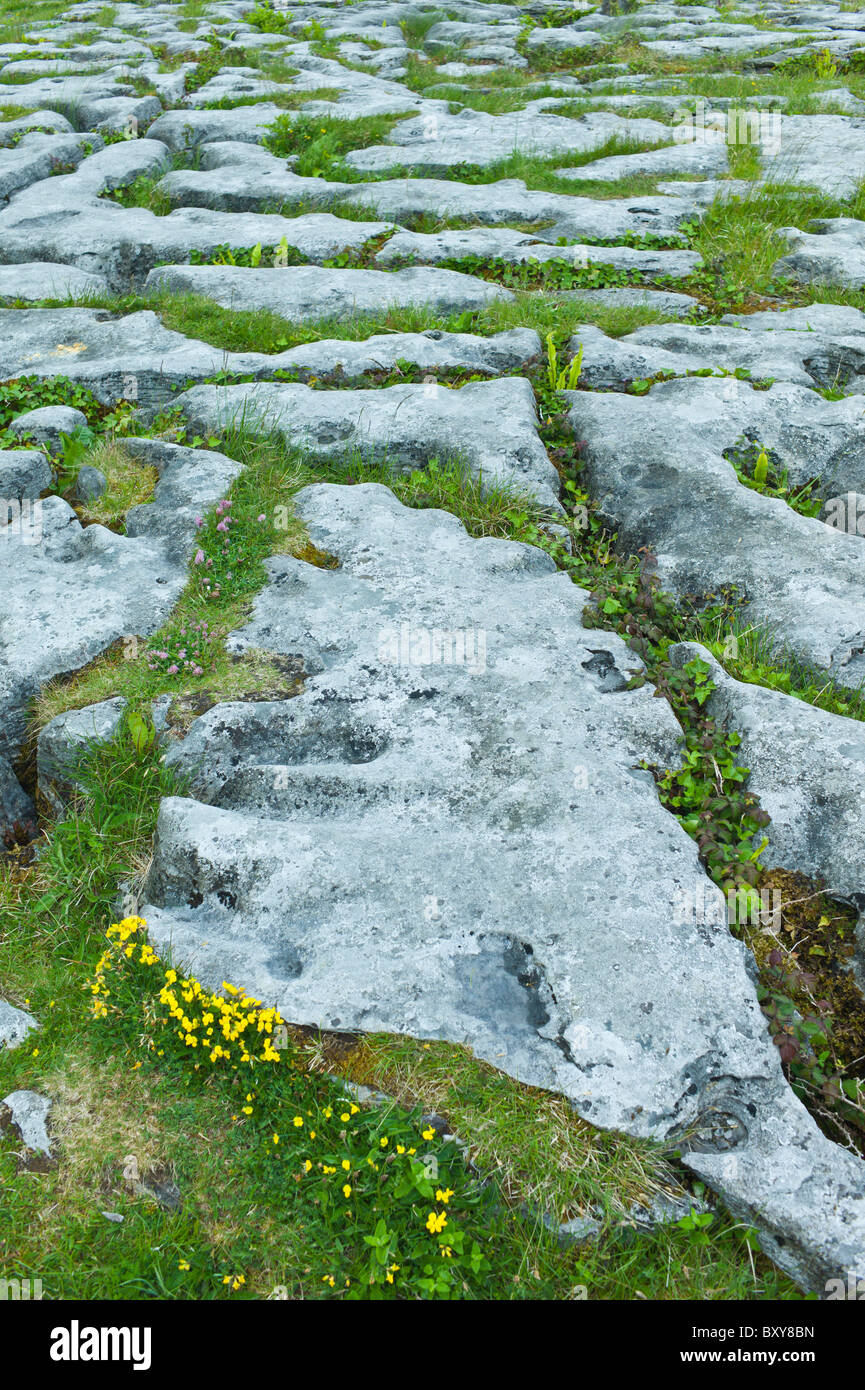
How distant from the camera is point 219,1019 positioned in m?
3.46

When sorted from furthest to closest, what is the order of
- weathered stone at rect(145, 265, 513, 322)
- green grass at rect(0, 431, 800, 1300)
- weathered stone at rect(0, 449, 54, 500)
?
weathered stone at rect(145, 265, 513, 322), weathered stone at rect(0, 449, 54, 500), green grass at rect(0, 431, 800, 1300)

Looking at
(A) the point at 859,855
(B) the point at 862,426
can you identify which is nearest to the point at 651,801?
(A) the point at 859,855

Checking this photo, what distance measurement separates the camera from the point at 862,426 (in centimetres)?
650

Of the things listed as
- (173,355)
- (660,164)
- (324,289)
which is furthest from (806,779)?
(660,164)

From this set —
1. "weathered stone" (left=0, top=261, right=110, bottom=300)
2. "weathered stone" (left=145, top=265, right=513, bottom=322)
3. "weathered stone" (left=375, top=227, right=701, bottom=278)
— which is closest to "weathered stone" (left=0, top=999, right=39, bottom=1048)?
"weathered stone" (left=145, top=265, right=513, bottom=322)

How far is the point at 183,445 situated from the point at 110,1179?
4.61 metres

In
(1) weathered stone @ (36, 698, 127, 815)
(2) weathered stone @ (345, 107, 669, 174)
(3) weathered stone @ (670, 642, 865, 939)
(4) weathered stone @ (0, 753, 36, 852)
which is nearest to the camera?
(3) weathered stone @ (670, 642, 865, 939)

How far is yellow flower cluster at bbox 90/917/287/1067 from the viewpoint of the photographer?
134 inches

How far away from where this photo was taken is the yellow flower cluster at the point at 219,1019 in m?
3.39

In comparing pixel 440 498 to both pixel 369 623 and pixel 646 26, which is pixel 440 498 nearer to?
pixel 369 623

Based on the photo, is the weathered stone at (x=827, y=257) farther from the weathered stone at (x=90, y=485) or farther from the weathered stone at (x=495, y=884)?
the weathered stone at (x=90, y=485)

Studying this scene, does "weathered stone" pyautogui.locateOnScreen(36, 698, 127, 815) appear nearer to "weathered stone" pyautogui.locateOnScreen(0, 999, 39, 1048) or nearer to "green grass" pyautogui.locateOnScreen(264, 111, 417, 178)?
"weathered stone" pyautogui.locateOnScreen(0, 999, 39, 1048)

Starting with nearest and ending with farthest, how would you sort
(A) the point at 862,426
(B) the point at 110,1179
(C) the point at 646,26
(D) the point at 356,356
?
1. (B) the point at 110,1179
2. (A) the point at 862,426
3. (D) the point at 356,356
4. (C) the point at 646,26

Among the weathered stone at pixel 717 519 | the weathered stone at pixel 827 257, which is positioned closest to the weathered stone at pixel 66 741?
the weathered stone at pixel 717 519
